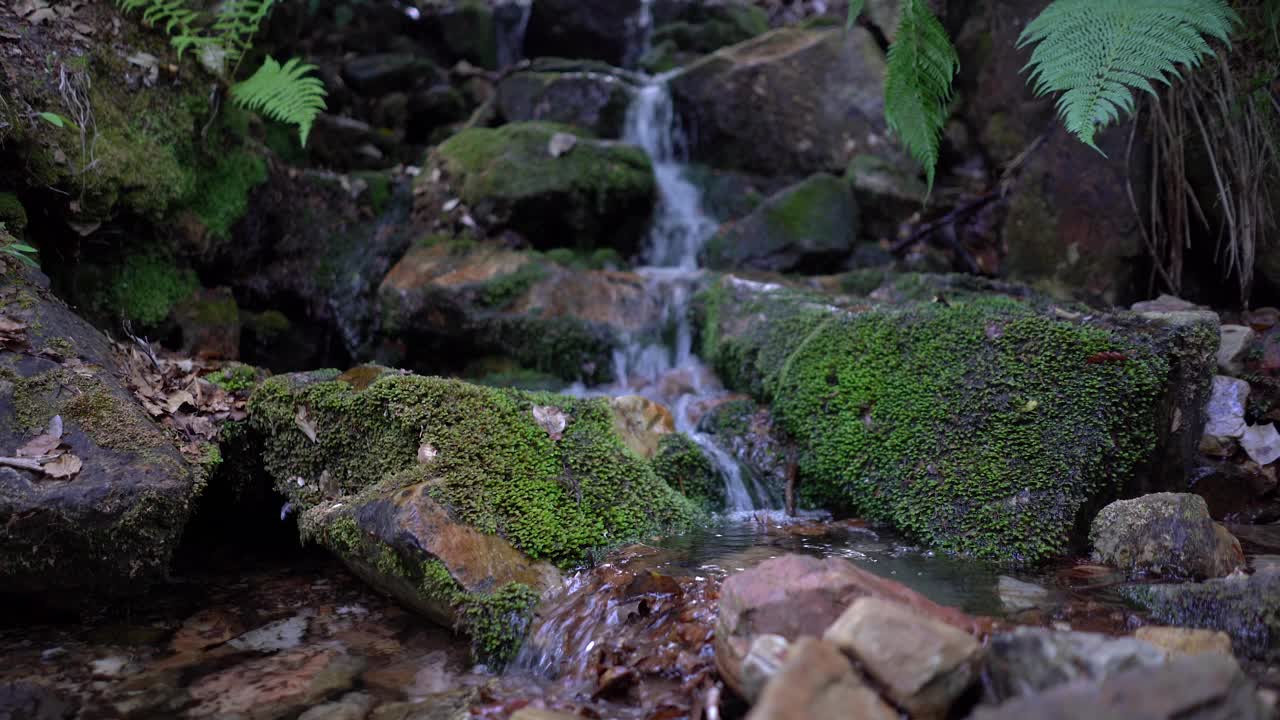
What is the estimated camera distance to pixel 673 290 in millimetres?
5922

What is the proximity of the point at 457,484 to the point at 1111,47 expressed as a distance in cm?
301

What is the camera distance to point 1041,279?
5758 millimetres

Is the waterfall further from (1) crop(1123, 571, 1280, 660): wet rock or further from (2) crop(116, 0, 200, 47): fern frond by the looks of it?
(1) crop(1123, 571, 1280, 660): wet rock

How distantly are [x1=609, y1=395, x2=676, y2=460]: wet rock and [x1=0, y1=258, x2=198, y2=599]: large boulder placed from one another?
181 cm

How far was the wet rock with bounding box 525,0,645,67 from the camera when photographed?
1123cm

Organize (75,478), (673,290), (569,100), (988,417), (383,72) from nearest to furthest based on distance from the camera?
(75,478) < (988,417) < (673,290) < (569,100) < (383,72)

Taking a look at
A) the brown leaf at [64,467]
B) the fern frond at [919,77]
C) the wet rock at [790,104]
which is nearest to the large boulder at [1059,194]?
the wet rock at [790,104]

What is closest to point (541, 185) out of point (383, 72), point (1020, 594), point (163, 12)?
point (163, 12)

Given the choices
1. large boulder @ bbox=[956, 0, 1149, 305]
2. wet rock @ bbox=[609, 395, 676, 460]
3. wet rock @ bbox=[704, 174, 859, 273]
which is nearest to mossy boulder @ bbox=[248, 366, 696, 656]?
wet rock @ bbox=[609, 395, 676, 460]

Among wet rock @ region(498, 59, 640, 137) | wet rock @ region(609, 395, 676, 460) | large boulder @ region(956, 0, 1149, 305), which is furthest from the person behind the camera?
wet rock @ region(498, 59, 640, 137)

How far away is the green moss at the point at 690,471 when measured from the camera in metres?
3.66

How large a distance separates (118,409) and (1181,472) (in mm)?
4470

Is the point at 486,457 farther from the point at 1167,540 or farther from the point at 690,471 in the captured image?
the point at 1167,540

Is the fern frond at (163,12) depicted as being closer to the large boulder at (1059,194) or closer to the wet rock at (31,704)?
the wet rock at (31,704)
